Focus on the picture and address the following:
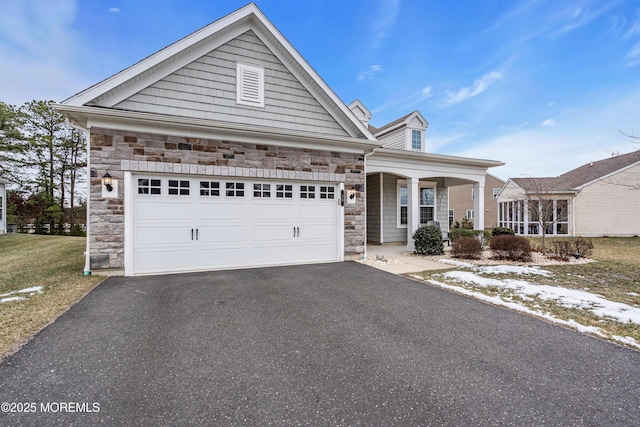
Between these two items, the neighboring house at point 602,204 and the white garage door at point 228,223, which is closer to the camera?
the white garage door at point 228,223

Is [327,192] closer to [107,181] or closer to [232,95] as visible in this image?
[232,95]

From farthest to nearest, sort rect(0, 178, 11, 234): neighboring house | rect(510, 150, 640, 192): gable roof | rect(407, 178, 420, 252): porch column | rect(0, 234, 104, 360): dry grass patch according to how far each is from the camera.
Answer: rect(0, 178, 11, 234): neighboring house, rect(510, 150, 640, 192): gable roof, rect(407, 178, 420, 252): porch column, rect(0, 234, 104, 360): dry grass patch

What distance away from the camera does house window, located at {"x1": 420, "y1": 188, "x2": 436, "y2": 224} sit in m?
13.8

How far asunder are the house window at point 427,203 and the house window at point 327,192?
6.98 meters

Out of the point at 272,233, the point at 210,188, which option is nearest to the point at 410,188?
the point at 272,233

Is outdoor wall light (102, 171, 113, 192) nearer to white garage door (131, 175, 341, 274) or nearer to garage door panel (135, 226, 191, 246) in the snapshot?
white garage door (131, 175, 341, 274)

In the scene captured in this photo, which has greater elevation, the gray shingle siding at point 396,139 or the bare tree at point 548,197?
the gray shingle siding at point 396,139

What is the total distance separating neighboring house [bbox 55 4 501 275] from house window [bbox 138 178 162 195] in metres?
0.02

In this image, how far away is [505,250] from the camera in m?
8.95

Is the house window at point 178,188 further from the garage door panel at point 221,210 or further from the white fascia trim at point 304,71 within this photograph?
the white fascia trim at point 304,71

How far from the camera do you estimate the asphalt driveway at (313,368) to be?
2.10 m

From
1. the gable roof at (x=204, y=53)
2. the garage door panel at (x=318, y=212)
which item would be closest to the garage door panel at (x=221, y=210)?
the garage door panel at (x=318, y=212)

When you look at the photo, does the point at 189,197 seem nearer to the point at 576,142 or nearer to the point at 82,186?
the point at 576,142

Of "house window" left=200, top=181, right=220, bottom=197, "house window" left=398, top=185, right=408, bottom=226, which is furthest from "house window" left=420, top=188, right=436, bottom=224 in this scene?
"house window" left=200, top=181, right=220, bottom=197
